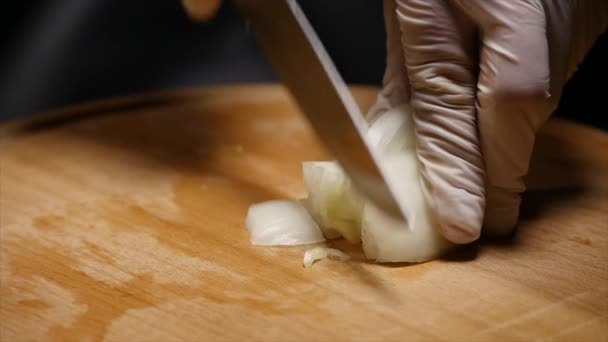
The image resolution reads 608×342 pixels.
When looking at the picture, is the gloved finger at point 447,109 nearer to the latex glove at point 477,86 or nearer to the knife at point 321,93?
the latex glove at point 477,86

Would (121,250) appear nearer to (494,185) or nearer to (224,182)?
(224,182)

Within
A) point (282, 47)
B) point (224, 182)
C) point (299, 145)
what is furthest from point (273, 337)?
point (299, 145)

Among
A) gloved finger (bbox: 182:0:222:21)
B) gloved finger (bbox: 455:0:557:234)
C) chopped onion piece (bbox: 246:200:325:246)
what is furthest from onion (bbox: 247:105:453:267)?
gloved finger (bbox: 182:0:222:21)

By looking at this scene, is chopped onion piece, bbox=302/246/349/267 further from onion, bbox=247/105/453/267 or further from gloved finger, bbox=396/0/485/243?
gloved finger, bbox=396/0/485/243

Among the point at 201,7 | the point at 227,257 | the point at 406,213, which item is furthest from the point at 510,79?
the point at 201,7

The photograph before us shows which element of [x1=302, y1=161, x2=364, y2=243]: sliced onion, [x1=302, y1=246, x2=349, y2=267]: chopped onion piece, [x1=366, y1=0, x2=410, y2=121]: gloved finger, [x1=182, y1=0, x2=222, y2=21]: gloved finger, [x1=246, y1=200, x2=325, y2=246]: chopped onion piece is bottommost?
[x1=302, y1=246, x2=349, y2=267]: chopped onion piece
